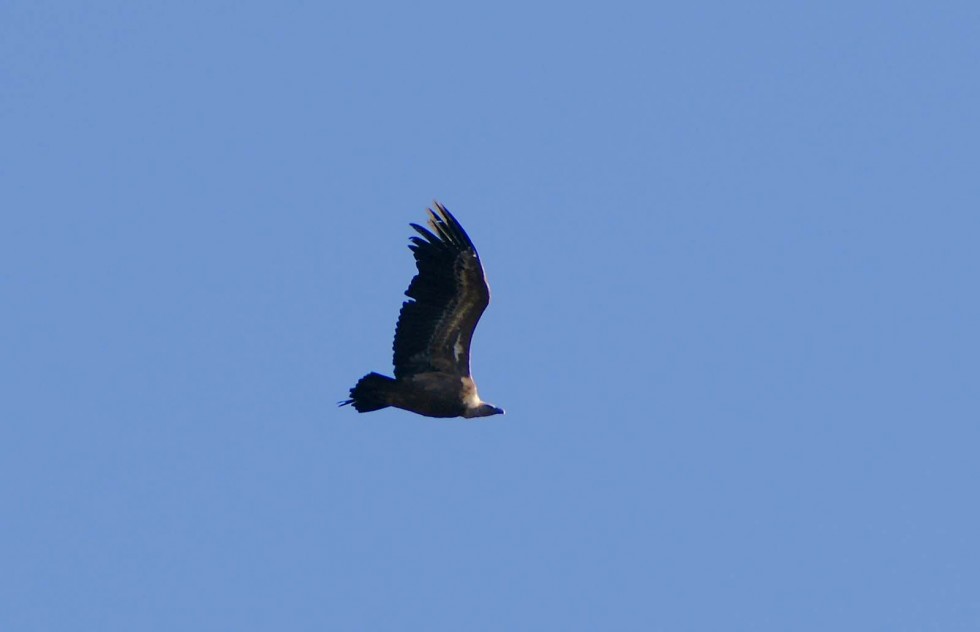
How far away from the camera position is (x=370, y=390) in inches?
2370

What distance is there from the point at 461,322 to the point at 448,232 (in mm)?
1135

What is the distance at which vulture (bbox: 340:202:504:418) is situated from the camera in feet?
197

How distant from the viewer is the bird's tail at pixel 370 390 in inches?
2368

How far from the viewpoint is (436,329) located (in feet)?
198

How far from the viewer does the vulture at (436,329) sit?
197ft

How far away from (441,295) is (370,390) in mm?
1454

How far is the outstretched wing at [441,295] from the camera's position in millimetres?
60156

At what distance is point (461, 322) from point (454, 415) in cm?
126

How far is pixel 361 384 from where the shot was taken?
2368 inches

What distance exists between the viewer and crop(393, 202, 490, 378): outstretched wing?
60.2 m

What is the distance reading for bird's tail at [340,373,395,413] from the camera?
60.2 metres

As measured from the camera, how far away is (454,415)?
200ft

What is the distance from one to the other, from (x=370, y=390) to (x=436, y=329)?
1120 millimetres

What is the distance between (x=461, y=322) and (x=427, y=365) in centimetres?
70
